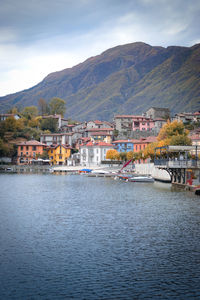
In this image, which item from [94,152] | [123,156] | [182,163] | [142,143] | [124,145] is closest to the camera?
[182,163]

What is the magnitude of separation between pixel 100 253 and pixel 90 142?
446 ft

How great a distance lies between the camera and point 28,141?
546ft

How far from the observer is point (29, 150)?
Answer: 16438cm

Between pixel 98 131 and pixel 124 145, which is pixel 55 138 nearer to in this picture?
pixel 98 131

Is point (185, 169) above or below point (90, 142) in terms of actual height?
below

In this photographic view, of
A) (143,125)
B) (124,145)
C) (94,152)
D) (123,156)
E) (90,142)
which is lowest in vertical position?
(123,156)

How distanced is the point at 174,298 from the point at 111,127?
16887 cm

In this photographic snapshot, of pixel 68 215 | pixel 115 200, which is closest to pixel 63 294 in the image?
pixel 68 215

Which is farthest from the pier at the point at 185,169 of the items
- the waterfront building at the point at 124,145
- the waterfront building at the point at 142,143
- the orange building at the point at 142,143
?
the waterfront building at the point at 124,145

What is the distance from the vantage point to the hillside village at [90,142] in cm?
15388

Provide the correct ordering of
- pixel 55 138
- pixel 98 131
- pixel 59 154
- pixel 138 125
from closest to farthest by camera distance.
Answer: pixel 59 154, pixel 98 131, pixel 55 138, pixel 138 125

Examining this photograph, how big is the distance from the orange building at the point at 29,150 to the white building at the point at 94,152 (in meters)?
19.9

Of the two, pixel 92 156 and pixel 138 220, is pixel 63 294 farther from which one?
pixel 92 156

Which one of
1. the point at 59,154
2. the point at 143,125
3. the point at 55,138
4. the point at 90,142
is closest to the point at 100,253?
the point at 90,142
